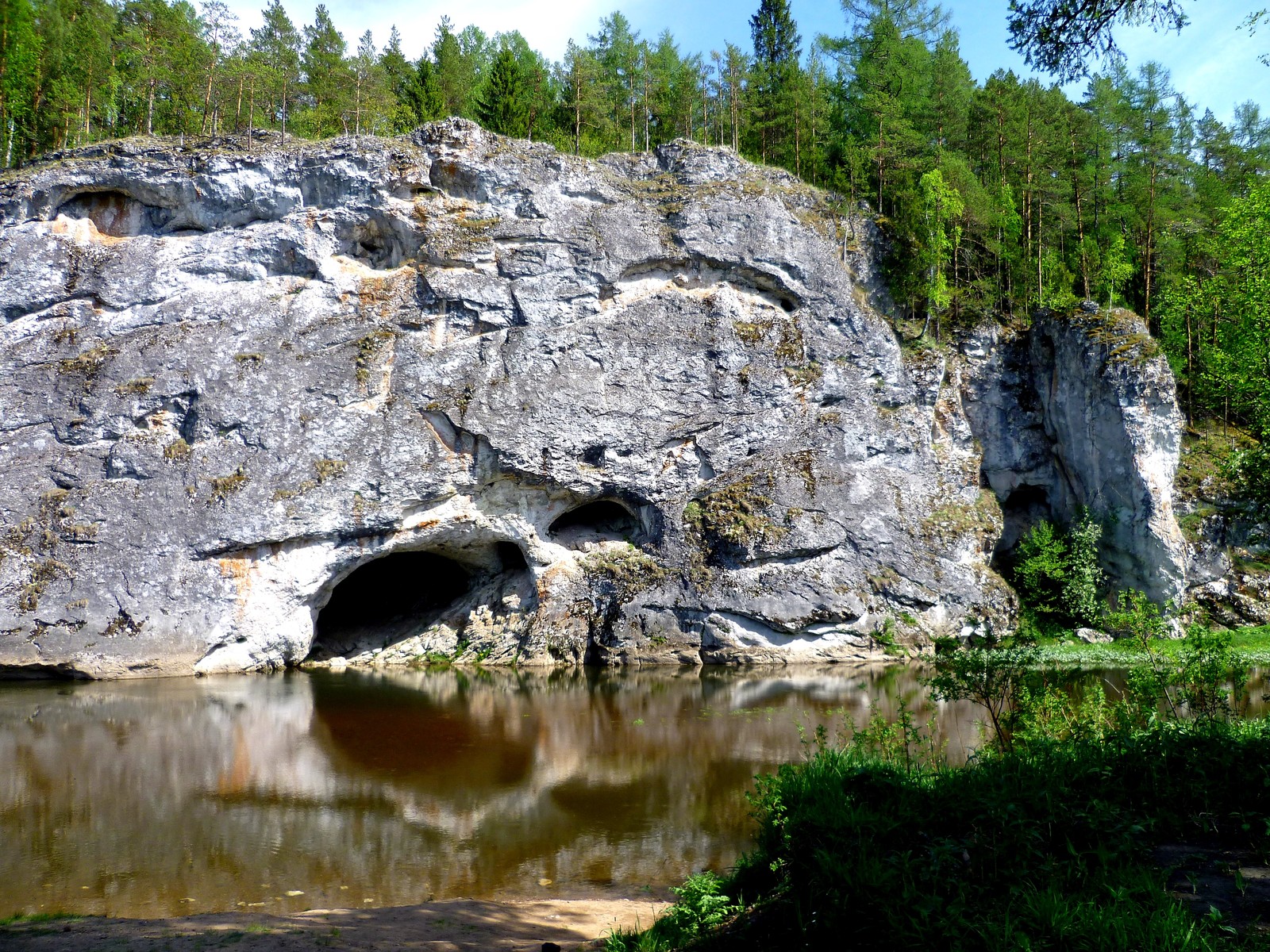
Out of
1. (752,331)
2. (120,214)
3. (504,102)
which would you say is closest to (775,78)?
(504,102)

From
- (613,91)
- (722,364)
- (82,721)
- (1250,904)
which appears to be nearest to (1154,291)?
(722,364)

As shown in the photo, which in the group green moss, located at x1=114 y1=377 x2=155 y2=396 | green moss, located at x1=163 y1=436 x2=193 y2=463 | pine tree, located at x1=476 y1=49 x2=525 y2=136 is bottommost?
green moss, located at x1=163 y1=436 x2=193 y2=463

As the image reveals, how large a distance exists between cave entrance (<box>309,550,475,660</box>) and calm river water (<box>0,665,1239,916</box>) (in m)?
6.01

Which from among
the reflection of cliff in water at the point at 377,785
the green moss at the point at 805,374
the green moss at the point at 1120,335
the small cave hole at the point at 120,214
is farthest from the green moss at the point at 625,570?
the green moss at the point at 1120,335

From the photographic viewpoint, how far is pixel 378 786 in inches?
432

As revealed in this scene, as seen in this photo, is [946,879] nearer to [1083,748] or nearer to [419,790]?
[1083,748]

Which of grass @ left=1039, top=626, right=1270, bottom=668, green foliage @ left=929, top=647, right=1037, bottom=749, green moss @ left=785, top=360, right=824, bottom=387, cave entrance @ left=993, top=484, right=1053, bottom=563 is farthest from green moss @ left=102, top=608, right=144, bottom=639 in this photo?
cave entrance @ left=993, top=484, right=1053, bottom=563

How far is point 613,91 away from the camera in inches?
1555

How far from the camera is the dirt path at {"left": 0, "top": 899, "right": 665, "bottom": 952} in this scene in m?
5.50

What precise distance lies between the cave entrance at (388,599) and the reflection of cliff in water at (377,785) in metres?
6.00

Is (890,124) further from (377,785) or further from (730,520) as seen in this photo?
(377,785)

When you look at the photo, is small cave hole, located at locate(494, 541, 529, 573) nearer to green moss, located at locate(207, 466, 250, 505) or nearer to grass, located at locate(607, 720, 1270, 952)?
green moss, located at locate(207, 466, 250, 505)

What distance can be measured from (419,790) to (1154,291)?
3457 cm

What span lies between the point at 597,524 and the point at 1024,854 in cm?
2185
